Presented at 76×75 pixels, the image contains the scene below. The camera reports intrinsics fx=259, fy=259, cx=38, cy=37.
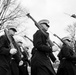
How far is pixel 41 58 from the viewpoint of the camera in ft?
21.2

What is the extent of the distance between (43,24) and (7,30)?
1.09 m

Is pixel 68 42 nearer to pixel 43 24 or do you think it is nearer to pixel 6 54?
pixel 43 24

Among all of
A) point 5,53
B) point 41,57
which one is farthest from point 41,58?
point 5,53

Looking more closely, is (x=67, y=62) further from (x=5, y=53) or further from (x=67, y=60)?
(x=5, y=53)

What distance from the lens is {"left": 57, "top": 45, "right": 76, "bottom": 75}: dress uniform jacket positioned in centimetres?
826

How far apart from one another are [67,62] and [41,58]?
220cm

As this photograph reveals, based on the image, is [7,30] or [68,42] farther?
[68,42]

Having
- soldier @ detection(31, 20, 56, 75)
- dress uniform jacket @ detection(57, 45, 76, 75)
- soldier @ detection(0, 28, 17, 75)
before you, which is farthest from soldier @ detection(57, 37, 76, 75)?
soldier @ detection(0, 28, 17, 75)

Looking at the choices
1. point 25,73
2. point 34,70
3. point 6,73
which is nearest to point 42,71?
point 34,70

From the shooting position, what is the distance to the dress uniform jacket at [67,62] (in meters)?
8.26

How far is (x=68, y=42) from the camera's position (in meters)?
8.65

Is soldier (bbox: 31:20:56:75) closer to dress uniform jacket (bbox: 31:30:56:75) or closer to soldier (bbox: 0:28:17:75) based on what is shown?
dress uniform jacket (bbox: 31:30:56:75)

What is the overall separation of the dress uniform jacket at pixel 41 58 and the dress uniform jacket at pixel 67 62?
182 centimetres

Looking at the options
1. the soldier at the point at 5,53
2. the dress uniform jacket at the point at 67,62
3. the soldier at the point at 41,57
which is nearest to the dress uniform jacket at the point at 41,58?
the soldier at the point at 41,57
